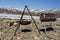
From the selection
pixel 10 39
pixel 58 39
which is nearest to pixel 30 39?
pixel 10 39

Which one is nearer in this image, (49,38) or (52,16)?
(49,38)

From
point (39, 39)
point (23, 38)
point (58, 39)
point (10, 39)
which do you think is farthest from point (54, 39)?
point (10, 39)

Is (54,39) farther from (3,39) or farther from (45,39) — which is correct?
(3,39)

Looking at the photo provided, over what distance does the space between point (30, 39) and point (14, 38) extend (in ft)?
2.68

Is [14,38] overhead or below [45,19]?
below

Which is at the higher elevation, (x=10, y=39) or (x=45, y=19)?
(x=45, y=19)

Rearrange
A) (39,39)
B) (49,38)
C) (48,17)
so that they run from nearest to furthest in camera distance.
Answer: (39,39) → (49,38) → (48,17)

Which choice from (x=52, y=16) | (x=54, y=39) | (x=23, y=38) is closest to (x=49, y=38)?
(x=54, y=39)

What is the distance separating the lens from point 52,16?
988cm

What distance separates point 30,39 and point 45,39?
0.78 meters

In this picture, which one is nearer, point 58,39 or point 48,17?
point 58,39

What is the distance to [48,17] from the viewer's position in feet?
31.8

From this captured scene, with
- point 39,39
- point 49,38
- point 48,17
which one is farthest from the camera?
point 48,17

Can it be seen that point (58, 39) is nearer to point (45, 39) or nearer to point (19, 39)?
point (45, 39)
